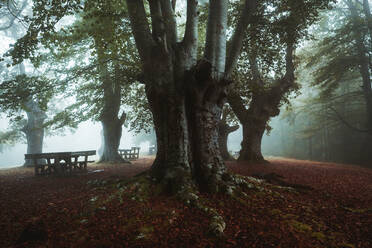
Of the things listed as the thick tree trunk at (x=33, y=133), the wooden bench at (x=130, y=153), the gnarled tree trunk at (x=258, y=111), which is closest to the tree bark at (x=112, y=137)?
the wooden bench at (x=130, y=153)

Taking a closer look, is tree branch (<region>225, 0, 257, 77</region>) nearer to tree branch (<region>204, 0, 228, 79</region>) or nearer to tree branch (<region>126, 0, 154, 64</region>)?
tree branch (<region>204, 0, 228, 79</region>)

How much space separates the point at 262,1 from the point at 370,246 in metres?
7.95

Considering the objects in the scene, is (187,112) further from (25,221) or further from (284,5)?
(284,5)

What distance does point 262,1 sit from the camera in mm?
7789

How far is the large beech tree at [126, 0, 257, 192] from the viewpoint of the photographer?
520cm

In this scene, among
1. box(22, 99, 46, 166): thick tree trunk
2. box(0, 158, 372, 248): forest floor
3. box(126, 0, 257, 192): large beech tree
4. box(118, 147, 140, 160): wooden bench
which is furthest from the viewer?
box(118, 147, 140, 160): wooden bench

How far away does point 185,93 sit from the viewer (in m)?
5.61

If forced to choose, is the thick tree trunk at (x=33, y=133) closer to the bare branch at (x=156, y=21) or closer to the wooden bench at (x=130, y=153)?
the wooden bench at (x=130, y=153)

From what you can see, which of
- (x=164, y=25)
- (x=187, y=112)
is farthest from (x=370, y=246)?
(x=164, y=25)

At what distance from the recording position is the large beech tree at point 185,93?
17.1 ft

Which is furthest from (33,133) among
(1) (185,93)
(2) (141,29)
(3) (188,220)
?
(3) (188,220)

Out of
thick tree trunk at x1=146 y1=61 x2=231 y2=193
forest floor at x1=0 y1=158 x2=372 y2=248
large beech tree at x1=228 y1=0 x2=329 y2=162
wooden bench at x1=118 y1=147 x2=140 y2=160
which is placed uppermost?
large beech tree at x1=228 y1=0 x2=329 y2=162

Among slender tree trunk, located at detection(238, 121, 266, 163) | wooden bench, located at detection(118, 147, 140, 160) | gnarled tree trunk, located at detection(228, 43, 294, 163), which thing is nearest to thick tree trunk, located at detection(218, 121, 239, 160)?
gnarled tree trunk, located at detection(228, 43, 294, 163)

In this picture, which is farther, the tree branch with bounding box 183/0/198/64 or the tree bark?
the tree bark
